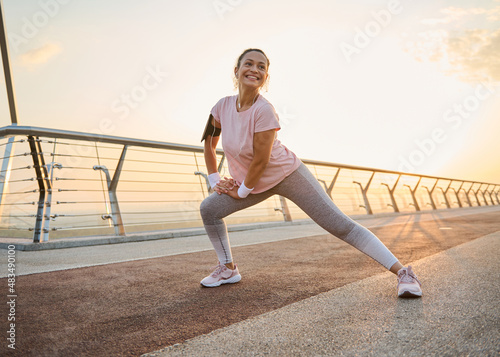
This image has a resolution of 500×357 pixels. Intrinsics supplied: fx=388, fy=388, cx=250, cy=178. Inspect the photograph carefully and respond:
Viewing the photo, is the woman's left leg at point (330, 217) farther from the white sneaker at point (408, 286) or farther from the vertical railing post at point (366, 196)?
the vertical railing post at point (366, 196)

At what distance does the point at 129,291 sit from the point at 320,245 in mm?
2362

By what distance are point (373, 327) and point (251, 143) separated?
111cm

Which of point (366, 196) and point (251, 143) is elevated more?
point (251, 143)

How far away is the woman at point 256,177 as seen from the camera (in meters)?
2.07

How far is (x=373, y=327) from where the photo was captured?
138cm

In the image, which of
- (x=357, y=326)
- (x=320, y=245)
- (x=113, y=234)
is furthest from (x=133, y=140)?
(x=357, y=326)

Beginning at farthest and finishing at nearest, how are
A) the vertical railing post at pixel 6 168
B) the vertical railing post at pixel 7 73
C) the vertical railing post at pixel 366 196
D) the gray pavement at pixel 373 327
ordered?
the vertical railing post at pixel 366 196
the vertical railing post at pixel 7 73
the vertical railing post at pixel 6 168
the gray pavement at pixel 373 327

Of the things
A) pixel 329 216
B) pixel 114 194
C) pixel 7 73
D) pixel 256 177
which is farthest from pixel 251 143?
pixel 7 73

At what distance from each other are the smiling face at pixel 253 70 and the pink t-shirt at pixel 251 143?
100mm

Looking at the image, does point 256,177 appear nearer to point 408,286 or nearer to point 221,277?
point 221,277

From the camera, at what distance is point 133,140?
5008 millimetres

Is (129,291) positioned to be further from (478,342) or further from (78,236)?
(78,236)

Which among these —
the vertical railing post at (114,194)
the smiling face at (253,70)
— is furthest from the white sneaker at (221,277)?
the vertical railing post at (114,194)

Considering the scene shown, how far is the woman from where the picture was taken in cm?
207
